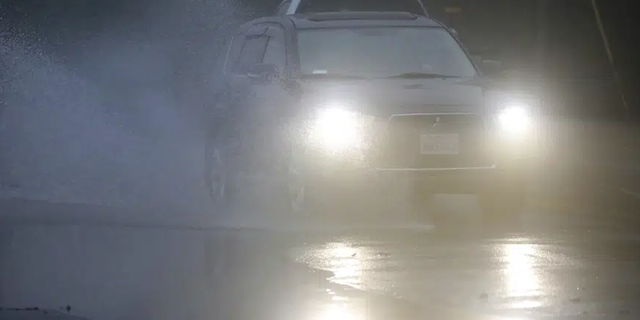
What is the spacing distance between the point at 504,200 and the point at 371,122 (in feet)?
4.22

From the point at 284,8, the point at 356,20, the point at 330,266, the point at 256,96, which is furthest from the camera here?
the point at 284,8

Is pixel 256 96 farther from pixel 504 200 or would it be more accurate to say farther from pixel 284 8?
pixel 284 8

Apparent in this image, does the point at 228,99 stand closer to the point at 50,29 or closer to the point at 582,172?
the point at 582,172

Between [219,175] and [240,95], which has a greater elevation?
[240,95]

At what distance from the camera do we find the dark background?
24.5 m

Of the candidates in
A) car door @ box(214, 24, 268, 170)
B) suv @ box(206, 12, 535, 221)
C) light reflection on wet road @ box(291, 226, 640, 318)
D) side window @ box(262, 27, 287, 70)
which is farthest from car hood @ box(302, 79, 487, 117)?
light reflection on wet road @ box(291, 226, 640, 318)

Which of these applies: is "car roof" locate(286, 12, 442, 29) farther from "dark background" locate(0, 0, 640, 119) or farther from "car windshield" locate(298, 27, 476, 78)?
"dark background" locate(0, 0, 640, 119)

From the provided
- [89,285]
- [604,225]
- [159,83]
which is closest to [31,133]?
[159,83]

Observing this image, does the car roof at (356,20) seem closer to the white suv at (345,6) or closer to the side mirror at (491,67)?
the side mirror at (491,67)

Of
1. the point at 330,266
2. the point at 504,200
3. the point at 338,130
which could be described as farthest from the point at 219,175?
the point at 330,266

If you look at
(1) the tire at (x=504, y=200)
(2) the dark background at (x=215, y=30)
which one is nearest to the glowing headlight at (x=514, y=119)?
(1) the tire at (x=504, y=200)

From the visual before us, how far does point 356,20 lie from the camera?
54.3 ft

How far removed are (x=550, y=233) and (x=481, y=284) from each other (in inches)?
136

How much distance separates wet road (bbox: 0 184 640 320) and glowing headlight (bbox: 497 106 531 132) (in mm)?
760
